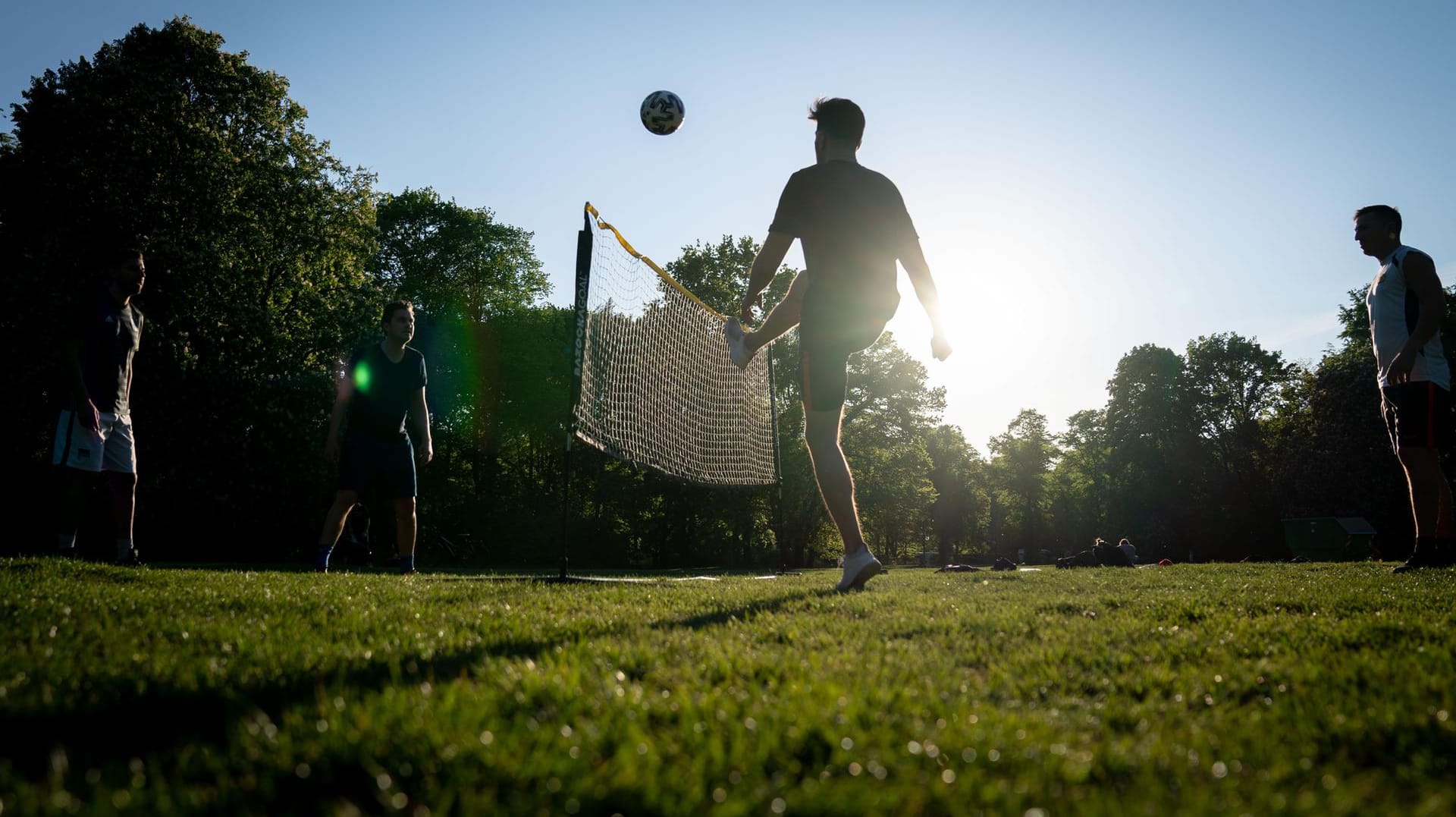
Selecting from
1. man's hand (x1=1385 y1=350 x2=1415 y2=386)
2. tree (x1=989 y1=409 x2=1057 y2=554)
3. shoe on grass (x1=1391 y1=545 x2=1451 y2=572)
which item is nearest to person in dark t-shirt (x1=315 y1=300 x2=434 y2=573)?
man's hand (x1=1385 y1=350 x2=1415 y2=386)

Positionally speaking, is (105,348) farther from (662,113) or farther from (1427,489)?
(1427,489)

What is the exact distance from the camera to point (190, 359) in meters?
21.6

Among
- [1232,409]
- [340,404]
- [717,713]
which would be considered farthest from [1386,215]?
[1232,409]

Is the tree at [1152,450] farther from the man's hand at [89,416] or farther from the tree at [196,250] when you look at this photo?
the man's hand at [89,416]

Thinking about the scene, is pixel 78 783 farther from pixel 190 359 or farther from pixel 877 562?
pixel 190 359

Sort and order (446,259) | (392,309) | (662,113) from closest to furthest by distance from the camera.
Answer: (392,309)
(662,113)
(446,259)

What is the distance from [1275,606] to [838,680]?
3433 mm

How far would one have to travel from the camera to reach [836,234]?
565 cm

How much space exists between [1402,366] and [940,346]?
4.46 metres

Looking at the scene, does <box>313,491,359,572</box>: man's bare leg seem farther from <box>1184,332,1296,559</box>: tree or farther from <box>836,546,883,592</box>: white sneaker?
<box>1184,332,1296,559</box>: tree

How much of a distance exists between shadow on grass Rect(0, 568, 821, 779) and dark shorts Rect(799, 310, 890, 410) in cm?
332

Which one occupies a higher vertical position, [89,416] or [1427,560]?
[89,416]

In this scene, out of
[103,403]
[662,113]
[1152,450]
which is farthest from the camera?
[1152,450]

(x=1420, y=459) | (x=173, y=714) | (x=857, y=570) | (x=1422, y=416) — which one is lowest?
(x=173, y=714)
